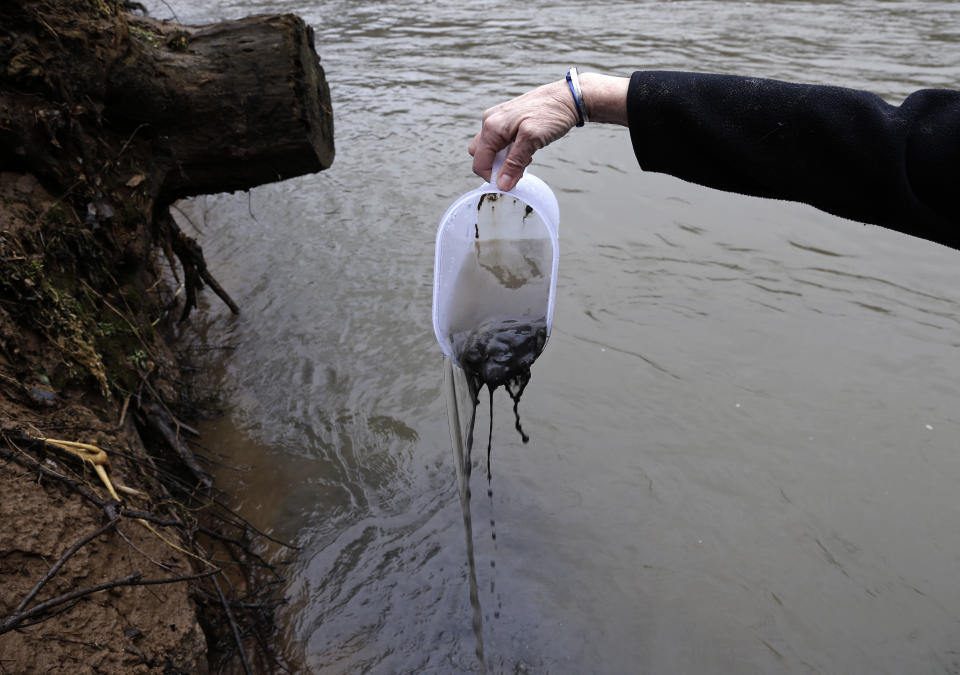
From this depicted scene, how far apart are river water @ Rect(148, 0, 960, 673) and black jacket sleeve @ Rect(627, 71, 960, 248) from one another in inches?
65.5

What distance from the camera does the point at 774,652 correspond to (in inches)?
105

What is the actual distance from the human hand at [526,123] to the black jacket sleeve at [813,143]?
0.18 m

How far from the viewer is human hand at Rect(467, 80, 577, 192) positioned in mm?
1913

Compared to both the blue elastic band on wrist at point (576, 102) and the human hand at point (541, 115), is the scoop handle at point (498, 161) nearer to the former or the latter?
the human hand at point (541, 115)

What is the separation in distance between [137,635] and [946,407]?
353cm

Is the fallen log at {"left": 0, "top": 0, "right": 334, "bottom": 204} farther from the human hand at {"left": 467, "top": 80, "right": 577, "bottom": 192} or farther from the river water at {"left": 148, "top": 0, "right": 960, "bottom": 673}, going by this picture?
the human hand at {"left": 467, "top": 80, "right": 577, "bottom": 192}

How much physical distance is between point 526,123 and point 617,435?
2.07m

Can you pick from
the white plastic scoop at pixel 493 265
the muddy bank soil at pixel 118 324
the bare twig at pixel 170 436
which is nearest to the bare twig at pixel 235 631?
the muddy bank soil at pixel 118 324

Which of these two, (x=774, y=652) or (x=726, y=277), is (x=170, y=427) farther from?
(x=726, y=277)

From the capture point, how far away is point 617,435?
11.9 ft

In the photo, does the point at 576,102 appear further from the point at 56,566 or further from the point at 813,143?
the point at 56,566

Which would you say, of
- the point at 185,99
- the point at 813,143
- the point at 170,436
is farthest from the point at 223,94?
the point at 813,143

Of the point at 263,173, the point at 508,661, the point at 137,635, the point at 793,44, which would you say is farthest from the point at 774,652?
the point at 793,44

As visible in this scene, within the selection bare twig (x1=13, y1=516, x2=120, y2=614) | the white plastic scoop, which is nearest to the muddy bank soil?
bare twig (x1=13, y1=516, x2=120, y2=614)
